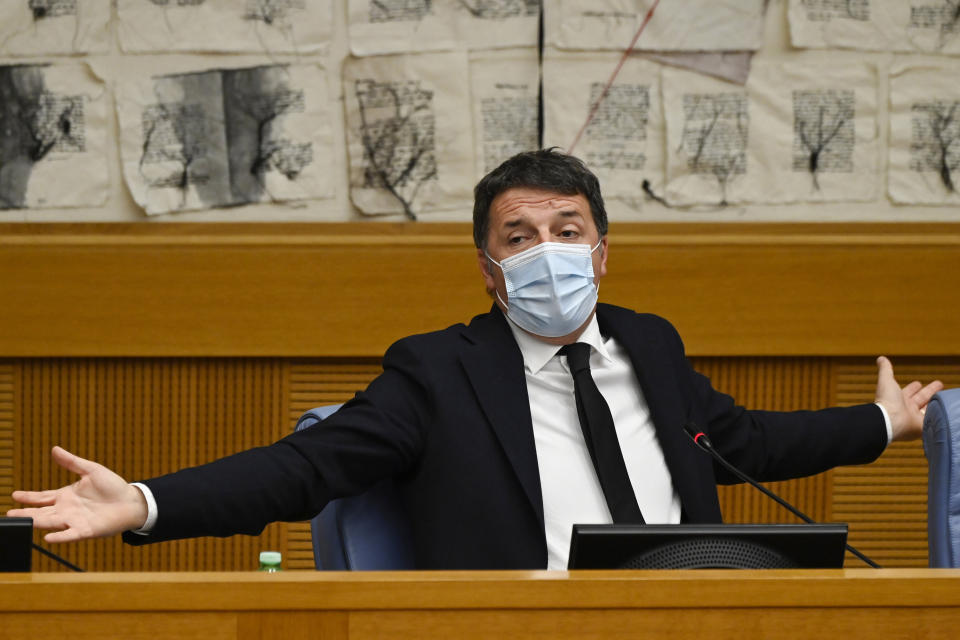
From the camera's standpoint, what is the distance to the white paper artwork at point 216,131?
2.85 metres

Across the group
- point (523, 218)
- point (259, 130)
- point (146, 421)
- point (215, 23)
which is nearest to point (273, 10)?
Answer: point (215, 23)

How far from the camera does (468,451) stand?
1.75 metres

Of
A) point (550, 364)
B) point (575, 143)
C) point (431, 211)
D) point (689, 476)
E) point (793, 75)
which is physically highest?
point (793, 75)

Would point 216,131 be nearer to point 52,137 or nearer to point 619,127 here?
point 52,137

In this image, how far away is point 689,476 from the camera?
183cm

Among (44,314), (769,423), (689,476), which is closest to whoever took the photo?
(689,476)

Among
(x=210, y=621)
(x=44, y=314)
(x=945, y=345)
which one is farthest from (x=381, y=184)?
(x=210, y=621)

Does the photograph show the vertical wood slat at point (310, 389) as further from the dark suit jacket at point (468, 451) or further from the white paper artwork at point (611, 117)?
the dark suit jacket at point (468, 451)

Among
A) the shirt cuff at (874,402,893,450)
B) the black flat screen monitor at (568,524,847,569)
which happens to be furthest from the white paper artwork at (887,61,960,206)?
the black flat screen monitor at (568,524,847,569)

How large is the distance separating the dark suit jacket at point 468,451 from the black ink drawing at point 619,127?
100cm

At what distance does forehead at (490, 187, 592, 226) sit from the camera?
6.42ft

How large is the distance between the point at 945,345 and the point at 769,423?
1.12 meters

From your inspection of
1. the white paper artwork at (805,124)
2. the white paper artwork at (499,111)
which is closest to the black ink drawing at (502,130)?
the white paper artwork at (499,111)

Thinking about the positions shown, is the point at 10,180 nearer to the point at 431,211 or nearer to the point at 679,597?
the point at 431,211
